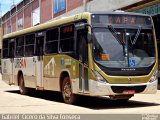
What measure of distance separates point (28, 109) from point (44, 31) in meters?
4.75

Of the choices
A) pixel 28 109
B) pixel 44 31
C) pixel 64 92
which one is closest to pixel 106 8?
pixel 44 31

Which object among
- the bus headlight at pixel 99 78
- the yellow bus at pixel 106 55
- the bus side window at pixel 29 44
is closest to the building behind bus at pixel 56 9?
the bus side window at pixel 29 44

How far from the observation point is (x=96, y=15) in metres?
13.9

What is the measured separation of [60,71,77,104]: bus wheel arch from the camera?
14977 millimetres

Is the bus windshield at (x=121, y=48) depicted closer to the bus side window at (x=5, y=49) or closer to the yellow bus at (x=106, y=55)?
the yellow bus at (x=106, y=55)

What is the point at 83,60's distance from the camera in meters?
13.9

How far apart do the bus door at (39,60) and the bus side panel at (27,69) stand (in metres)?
0.56

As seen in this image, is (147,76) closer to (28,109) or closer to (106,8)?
(28,109)

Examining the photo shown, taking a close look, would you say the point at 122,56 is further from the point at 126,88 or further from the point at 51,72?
the point at 51,72

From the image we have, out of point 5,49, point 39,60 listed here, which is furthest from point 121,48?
point 5,49

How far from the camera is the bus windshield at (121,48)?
13477 mm

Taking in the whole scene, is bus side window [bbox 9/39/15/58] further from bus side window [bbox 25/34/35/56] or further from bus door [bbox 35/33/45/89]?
bus door [bbox 35/33/45/89]

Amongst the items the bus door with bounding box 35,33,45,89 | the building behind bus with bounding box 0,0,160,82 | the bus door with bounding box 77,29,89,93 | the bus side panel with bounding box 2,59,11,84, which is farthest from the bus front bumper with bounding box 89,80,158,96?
the bus side panel with bounding box 2,59,11,84

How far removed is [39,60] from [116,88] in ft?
18.1
